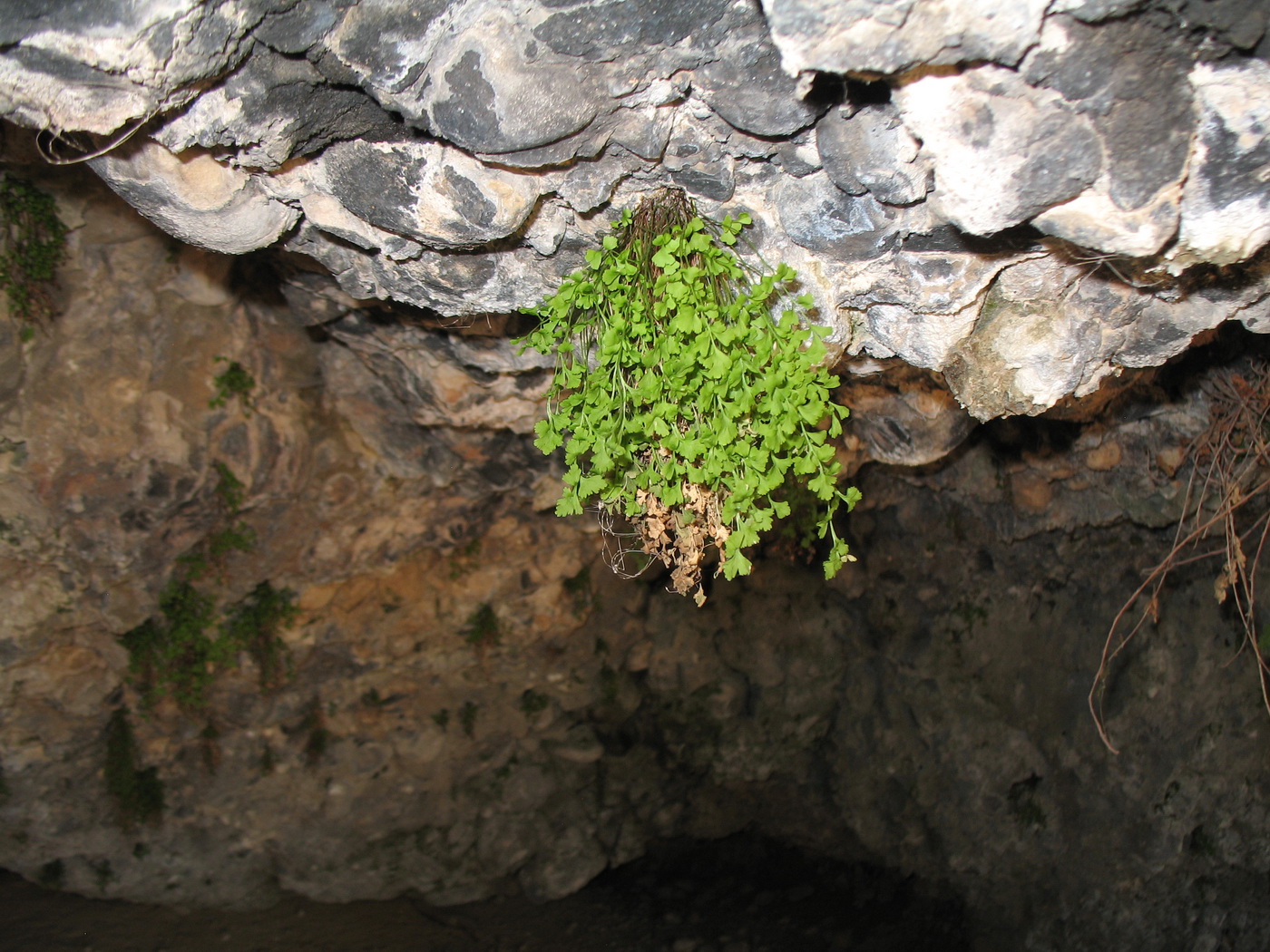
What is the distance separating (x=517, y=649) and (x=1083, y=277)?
4717 mm

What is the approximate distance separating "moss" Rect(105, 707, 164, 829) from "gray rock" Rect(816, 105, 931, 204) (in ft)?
18.2

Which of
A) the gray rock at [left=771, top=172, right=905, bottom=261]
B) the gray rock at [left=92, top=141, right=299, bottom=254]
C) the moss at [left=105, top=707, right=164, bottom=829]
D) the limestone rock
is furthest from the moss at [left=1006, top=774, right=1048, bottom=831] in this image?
the moss at [left=105, top=707, right=164, bottom=829]

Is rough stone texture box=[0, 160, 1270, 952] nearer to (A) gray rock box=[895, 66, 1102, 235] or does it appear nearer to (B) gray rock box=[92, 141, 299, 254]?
(A) gray rock box=[895, 66, 1102, 235]

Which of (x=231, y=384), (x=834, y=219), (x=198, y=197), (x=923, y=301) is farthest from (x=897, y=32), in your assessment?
(x=231, y=384)

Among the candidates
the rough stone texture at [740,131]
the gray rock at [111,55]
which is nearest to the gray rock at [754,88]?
the rough stone texture at [740,131]

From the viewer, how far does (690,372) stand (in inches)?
116

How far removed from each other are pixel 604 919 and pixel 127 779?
145 inches

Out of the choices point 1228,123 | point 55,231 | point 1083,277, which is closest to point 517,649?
point 55,231

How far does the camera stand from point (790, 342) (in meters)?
2.91

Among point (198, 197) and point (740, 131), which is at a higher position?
point (740, 131)

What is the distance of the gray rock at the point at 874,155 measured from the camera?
2418 mm

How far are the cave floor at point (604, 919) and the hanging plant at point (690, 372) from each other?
15.3 feet

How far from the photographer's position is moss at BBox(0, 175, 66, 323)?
13.2 feet

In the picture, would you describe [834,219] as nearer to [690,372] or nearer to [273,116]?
[690,372]
